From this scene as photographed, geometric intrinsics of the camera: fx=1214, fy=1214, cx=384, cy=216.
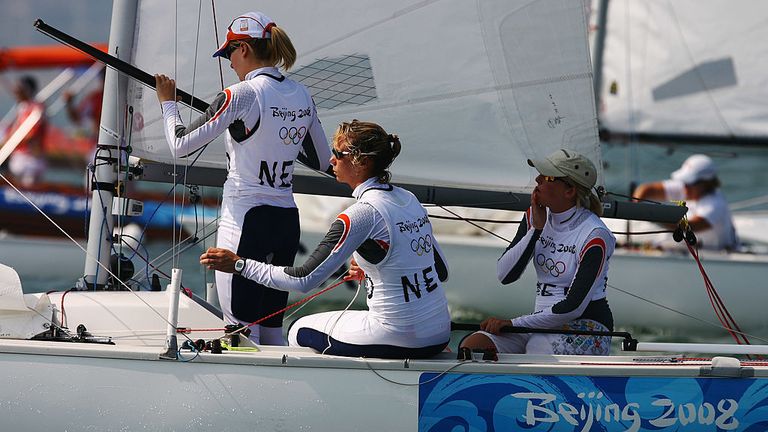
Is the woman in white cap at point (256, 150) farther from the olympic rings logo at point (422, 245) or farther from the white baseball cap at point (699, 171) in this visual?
the white baseball cap at point (699, 171)

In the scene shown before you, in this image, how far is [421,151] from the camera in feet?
15.1

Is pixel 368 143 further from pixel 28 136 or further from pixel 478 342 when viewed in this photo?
pixel 28 136

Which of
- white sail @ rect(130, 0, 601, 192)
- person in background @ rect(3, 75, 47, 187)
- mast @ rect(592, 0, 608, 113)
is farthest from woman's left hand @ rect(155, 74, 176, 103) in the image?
person in background @ rect(3, 75, 47, 187)

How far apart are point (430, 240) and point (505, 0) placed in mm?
1500

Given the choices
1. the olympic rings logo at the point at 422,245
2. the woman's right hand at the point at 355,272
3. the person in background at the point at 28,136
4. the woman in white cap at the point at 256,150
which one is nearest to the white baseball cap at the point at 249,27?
the woman in white cap at the point at 256,150

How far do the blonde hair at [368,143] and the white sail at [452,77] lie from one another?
1.10 m

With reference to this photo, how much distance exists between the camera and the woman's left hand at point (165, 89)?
12.6 feet

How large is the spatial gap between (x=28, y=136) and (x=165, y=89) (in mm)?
10908

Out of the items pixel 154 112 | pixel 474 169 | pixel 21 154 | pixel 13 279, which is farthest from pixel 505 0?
pixel 21 154

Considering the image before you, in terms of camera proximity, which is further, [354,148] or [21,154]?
[21,154]

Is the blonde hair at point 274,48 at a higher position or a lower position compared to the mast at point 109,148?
higher

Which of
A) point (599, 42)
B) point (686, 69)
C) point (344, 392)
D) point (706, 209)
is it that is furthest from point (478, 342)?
point (686, 69)

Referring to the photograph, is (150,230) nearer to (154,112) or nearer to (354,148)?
(154,112)

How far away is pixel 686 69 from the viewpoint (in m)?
11.5
